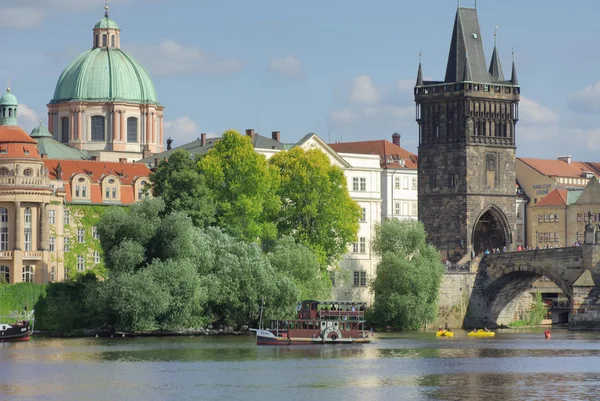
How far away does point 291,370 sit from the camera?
328ft

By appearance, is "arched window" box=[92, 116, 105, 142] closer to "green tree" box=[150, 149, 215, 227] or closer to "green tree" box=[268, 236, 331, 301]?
"green tree" box=[150, 149, 215, 227]

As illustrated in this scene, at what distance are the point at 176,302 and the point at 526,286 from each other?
42.5 metres

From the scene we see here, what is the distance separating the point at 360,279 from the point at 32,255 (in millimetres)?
30853

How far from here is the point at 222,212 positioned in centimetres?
13738

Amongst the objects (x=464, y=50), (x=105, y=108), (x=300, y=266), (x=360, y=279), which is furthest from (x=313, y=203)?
(x=105, y=108)

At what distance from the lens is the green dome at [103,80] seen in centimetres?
18288

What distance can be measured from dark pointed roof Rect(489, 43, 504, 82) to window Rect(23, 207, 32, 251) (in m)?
45.8

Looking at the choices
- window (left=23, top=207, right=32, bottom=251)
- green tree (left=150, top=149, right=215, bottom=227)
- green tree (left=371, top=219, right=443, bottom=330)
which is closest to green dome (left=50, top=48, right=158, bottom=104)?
window (left=23, top=207, right=32, bottom=251)

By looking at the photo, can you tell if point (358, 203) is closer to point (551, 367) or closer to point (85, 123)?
point (85, 123)

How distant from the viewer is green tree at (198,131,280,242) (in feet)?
448

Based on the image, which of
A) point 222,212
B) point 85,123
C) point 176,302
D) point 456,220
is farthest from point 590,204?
point 176,302

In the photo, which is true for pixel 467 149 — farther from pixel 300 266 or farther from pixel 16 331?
pixel 16 331

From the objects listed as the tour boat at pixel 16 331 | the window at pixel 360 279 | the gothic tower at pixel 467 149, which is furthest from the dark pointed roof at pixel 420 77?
the tour boat at pixel 16 331

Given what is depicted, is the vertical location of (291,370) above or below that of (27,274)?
below
